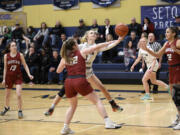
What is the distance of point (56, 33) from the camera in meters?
17.1

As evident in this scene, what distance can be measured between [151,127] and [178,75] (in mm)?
1060

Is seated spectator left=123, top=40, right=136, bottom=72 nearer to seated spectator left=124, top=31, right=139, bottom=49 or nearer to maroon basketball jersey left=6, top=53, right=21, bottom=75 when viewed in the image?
seated spectator left=124, top=31, right=139, bottom=49

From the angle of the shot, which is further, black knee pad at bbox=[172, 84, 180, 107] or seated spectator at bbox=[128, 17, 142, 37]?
seated spectator at bbox=[128, 17, 142, 37]

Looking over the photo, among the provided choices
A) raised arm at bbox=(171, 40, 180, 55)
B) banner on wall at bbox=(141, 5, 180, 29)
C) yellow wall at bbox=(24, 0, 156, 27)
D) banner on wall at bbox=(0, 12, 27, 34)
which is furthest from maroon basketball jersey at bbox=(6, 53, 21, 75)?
banner on wall at bbox=(0, 12, 27, 34)

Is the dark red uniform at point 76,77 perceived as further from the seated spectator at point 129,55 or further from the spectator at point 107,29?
the spectator at point 107,29

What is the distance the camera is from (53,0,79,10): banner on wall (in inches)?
690

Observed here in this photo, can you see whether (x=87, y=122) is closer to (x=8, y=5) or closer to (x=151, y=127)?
(x=151, y=127)

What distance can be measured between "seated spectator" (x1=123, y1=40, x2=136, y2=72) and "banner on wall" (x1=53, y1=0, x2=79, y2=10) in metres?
4.37

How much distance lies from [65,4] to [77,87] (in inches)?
478

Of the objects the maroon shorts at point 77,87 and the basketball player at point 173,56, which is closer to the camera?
the maroon shorts at point 77,87

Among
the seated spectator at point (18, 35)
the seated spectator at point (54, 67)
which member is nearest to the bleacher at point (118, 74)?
the seated spectator at point (54, 67)

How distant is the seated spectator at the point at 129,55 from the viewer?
14141 mm

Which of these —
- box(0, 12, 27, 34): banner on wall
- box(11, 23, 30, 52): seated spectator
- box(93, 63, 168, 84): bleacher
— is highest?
box(0, 12, 27, 34): banner on wall

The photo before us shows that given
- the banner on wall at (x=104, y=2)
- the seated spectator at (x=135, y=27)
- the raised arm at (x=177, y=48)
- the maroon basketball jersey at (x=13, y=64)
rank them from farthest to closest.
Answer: the banner on wall at (x=104, y=2) < the seated spectator at (x=135, y=27) < the maroon basketball jersey at (x=13, y=64) < the raised arm at (x=177, y=48)
